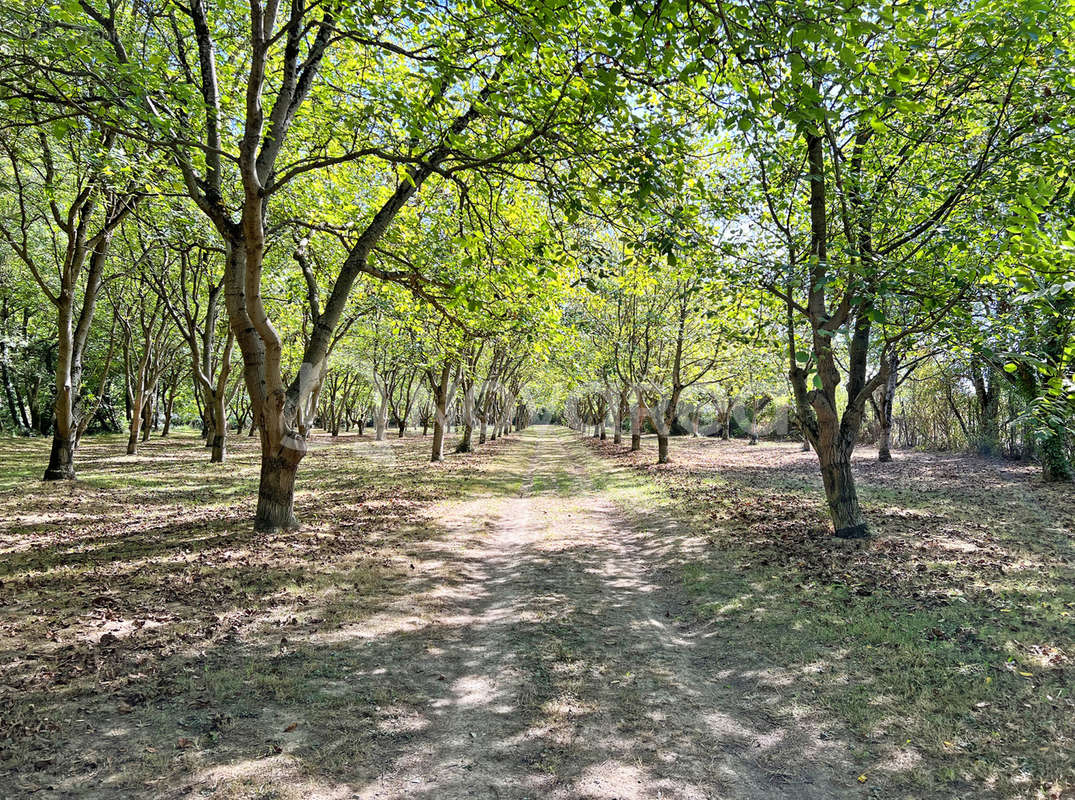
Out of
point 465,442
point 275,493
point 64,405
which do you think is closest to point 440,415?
point 465,442

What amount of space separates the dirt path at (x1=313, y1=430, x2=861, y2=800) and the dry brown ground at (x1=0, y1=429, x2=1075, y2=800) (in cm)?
3

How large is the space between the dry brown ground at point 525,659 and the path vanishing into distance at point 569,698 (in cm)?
3

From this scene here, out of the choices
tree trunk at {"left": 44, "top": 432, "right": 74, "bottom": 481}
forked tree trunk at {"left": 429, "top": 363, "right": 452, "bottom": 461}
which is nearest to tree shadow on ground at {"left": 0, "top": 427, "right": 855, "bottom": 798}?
tree trunk at {"left": 44, "top": 432, "right": 74, "bottom": 481}

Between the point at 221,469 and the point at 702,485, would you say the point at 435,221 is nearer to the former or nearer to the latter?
the point at 702,485

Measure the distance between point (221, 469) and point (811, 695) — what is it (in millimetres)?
20135

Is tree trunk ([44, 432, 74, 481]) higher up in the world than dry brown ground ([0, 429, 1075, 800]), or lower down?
higher up

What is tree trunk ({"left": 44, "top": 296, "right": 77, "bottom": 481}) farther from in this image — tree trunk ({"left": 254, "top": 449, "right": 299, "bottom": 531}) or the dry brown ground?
tree trunk ({"left": 254, "top": 449, "right": 299, "bottom": 531})

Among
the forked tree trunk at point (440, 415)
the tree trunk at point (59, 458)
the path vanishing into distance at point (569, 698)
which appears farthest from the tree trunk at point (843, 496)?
the tree trunk at point (59, 458)

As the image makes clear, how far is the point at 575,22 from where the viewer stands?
5.73m

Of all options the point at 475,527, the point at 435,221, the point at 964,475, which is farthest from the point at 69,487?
the point at 964,475

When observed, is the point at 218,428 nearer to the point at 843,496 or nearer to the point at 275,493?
the point at 275,493

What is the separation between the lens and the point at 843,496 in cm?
941

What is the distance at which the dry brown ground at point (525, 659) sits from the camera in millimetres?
3523

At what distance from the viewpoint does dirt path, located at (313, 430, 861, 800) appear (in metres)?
3.50
